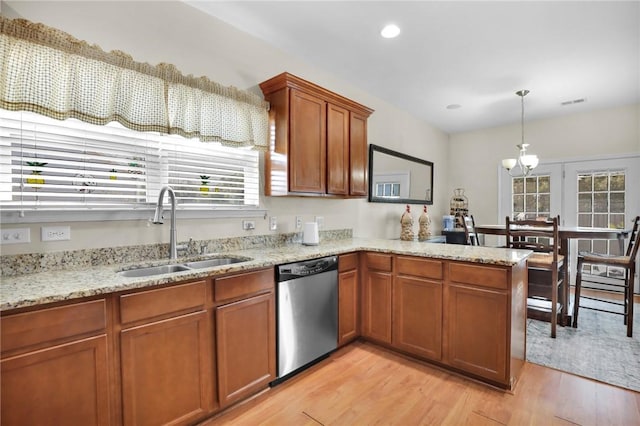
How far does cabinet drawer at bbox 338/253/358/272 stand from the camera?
2.65m

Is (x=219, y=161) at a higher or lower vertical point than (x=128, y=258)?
higher

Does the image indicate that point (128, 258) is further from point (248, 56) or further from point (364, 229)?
point (364, 229)

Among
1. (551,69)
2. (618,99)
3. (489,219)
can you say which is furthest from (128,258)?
(618,99)

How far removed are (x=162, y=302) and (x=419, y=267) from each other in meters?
1.80

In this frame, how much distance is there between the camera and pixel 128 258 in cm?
201

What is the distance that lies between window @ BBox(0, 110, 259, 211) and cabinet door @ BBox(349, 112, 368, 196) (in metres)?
1.10

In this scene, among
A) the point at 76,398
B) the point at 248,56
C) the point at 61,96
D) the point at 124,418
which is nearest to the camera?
the point at 76,398

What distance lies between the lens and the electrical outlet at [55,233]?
1.72 meters

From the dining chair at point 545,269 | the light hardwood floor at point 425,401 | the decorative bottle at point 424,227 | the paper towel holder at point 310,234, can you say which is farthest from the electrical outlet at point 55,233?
the decorative bottle at point 424,227

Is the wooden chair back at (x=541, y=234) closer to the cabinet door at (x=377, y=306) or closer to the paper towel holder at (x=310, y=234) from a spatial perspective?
the cabinet door at (x=377, y=306)

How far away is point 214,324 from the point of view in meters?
1.82

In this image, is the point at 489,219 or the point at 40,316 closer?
the point at 40,316

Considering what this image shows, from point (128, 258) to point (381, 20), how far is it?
2519 millimetres

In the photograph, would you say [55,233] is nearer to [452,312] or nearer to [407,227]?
[452,312]
